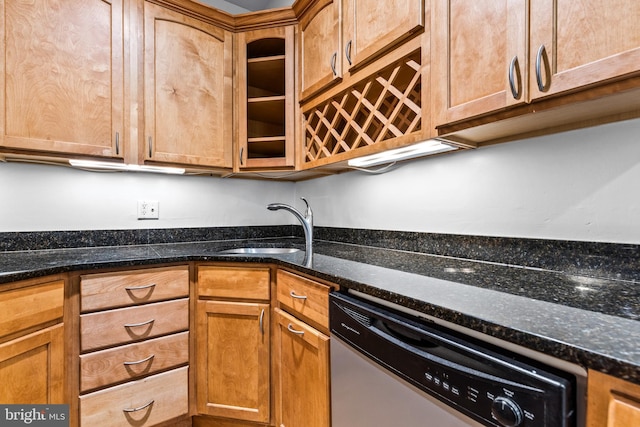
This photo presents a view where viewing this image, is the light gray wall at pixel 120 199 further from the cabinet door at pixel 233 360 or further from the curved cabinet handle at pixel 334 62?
the curved cabinet handle at pixel 334 62

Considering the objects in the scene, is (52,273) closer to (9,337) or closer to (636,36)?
(9,337)

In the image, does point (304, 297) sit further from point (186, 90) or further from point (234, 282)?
point (186, 90)

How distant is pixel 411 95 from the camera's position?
1234 millimetres

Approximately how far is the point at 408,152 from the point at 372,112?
0.77 feet

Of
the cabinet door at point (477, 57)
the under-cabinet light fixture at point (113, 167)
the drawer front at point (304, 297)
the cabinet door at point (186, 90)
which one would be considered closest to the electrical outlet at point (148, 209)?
the under-cabinet light fixture at point (113, 167)

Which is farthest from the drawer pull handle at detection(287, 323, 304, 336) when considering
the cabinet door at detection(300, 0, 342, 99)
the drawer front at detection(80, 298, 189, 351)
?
the cabinet door at detection(300, 0, 342, 99)

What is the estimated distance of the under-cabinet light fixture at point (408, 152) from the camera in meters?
1.24

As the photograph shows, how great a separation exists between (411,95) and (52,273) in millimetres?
1560

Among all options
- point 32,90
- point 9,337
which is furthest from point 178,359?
point 32,90

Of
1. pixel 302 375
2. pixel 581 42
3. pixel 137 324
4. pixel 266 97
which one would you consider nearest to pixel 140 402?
pixel 137 324

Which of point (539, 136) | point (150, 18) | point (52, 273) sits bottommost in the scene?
point (52, 273)

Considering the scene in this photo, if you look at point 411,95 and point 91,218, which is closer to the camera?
point 411,95

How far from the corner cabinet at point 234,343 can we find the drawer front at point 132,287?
103mm

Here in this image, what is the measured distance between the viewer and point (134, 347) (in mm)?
1410
